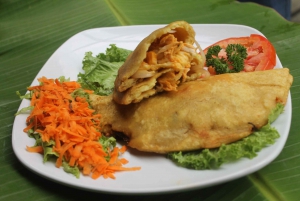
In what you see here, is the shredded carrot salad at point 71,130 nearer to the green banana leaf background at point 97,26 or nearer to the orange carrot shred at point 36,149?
the orange carrot shred at point 36,149

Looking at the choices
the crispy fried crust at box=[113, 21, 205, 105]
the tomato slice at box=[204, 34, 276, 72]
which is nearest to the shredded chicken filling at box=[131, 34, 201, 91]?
the crispy fried crust at box=[113, 21, 205, 105]

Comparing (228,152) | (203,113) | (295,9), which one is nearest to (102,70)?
(203,113)

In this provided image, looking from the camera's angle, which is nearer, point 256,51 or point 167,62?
point 167,62

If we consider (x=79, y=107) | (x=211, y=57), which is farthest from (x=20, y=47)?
(x=211, y=57)

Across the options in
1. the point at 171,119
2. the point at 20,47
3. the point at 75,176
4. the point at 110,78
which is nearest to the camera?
the point at 75,176

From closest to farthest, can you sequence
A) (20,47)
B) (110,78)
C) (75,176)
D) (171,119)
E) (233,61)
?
1. (75,176)
2. (171,119)
3. (233,61)
4. (110,78)
5. (20,47)

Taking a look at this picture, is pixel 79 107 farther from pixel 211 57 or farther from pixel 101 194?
pixel 211 57

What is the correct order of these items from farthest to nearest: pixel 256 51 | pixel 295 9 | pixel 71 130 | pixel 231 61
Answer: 1. pixel 295 9
2. pixel 256 51
3. pixel 231 61
4. pixel 71 130

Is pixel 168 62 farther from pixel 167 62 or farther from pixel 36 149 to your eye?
pixel 36 149

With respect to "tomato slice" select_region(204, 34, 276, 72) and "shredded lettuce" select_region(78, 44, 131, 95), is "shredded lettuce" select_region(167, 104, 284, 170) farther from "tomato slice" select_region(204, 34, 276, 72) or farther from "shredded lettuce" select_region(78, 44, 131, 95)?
"shredded lettuce" select_region(78, 44, 131, 95)
